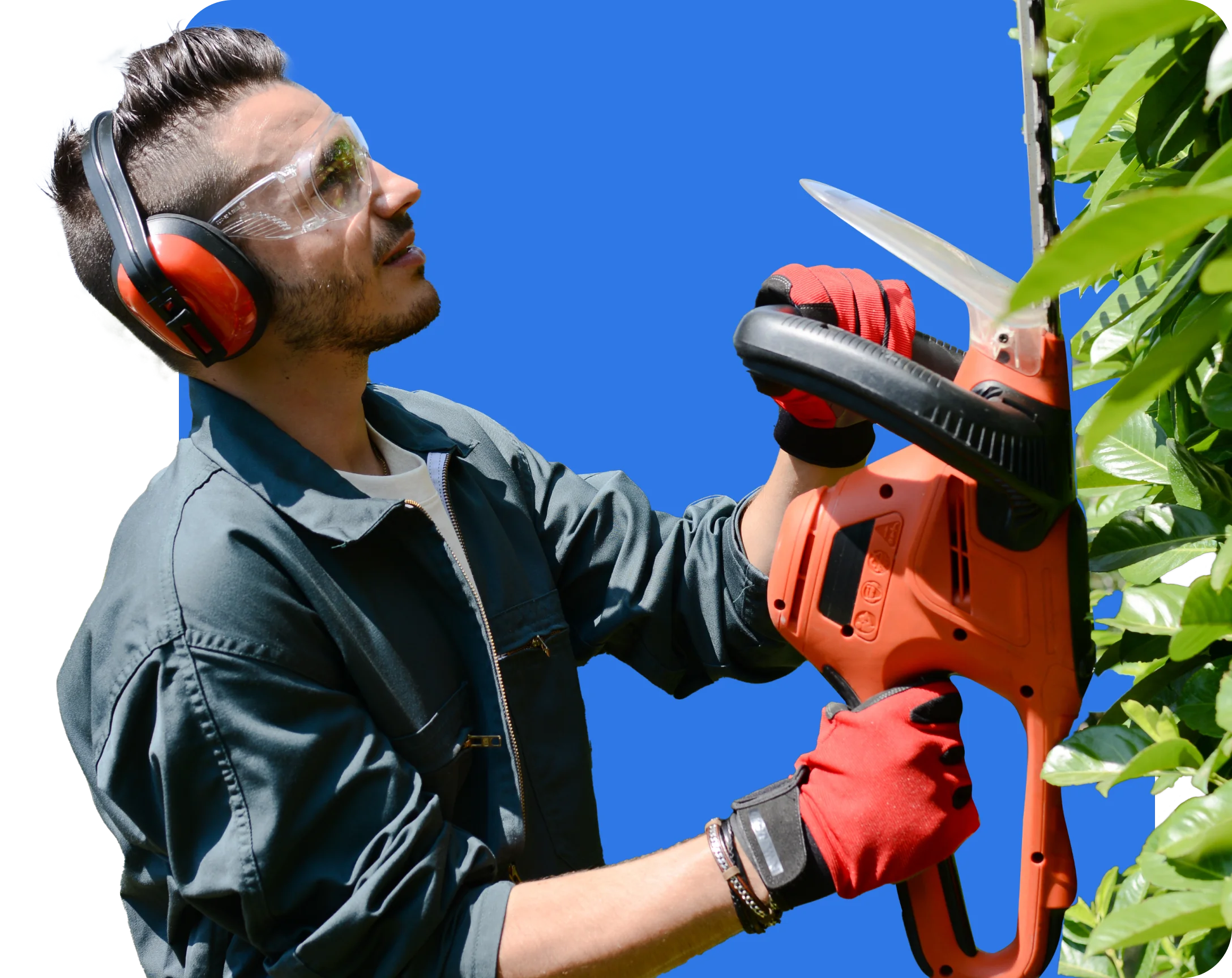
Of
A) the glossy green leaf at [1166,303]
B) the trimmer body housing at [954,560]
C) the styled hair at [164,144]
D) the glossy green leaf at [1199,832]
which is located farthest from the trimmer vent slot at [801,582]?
the styled hair at [164,144]

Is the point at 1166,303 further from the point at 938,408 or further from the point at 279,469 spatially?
the point at 279,469

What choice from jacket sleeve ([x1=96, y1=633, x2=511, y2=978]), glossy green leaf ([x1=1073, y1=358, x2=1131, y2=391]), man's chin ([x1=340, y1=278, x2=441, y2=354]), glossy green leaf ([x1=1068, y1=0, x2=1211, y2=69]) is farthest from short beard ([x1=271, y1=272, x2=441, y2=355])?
glossy green leaf ([x1=1068, y1=0, x2=1211, y2=69])

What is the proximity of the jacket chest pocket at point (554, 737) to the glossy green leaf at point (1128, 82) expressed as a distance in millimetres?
973

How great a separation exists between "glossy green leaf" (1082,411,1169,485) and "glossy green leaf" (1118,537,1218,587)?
0.39ft

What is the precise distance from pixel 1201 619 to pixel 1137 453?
0.32 meters

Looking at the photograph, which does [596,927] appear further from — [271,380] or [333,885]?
[271,380]

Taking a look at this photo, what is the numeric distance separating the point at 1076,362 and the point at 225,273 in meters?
1.06

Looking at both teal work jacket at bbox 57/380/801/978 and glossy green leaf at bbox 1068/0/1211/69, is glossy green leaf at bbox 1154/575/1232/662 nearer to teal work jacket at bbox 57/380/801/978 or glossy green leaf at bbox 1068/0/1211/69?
glossy green leaf at bbox 1068/0/1211/69

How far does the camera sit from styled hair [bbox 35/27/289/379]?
1.42 metres

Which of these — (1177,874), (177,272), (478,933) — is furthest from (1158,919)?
(177,272)

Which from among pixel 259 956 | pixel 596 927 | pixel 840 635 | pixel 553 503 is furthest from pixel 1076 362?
pixel 259 956

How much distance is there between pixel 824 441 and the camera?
1.37 metres

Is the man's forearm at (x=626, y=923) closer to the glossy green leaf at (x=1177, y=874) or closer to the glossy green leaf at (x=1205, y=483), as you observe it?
the glossy green leaf at (x=1177, y=874)

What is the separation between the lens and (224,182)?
142 centimetres
